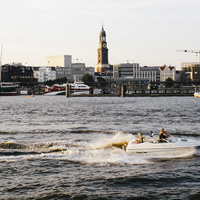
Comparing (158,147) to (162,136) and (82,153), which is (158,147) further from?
(82,153)

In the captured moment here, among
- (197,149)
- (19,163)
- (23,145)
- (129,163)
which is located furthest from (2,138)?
(197,149)

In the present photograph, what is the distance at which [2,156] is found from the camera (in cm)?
3506

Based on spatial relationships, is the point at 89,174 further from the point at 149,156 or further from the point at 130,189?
the point at 149,156

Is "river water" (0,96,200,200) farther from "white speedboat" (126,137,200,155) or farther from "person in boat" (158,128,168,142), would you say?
"person in boat" (158,128,168,142)

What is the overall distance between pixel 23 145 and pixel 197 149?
18625mm

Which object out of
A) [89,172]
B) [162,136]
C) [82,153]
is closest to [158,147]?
[162,136]

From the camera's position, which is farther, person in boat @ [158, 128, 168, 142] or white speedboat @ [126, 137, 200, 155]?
person in boat @ [158, 128, 168, 142]

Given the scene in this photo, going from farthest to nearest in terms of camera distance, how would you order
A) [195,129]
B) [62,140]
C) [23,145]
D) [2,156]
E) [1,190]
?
[195,129] → [62,140] → [23,145] → [2,156] → [1,190]

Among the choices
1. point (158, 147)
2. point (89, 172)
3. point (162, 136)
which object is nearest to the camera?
point (89, 172)

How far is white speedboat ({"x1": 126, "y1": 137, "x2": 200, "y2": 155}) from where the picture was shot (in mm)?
33906

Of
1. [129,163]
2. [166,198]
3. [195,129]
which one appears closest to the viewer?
[166,198]

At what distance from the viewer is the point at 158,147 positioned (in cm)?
3394

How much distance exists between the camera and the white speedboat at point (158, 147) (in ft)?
111

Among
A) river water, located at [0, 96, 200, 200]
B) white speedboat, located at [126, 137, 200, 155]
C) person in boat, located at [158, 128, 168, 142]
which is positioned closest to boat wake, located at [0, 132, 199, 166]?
river water, located at [0, 96, 200, 200]
